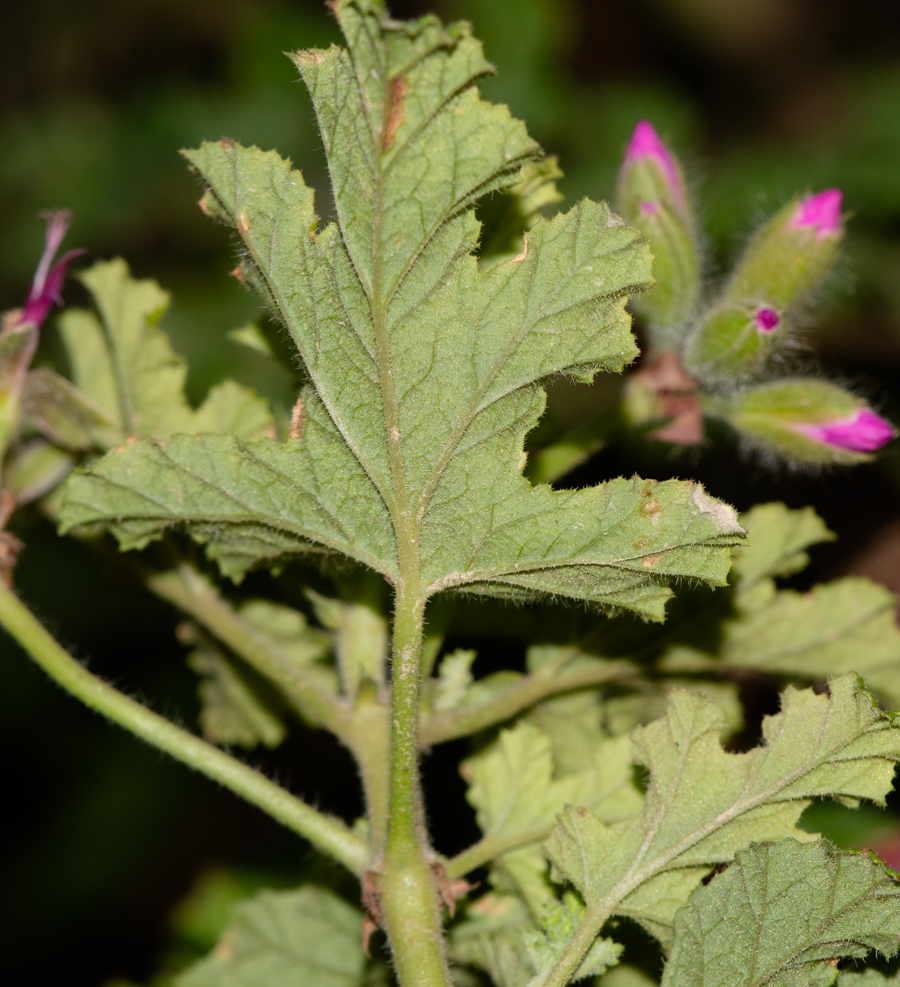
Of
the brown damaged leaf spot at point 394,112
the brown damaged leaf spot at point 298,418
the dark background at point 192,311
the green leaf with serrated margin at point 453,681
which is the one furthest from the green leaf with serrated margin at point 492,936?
the dark background at point 192,311

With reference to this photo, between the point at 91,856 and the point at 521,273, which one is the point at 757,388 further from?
the point at 91,856

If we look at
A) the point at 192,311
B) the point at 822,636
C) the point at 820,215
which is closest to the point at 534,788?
the point at 822,636

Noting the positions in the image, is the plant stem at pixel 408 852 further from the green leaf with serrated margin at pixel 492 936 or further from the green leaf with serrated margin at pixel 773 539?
the green leaf with serrated margin at pixel 773 539

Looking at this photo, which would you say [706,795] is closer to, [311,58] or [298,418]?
[298,418]

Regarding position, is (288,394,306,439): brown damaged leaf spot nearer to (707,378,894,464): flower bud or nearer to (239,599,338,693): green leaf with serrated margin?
(239,599,338,693): green leaf with serrated margin

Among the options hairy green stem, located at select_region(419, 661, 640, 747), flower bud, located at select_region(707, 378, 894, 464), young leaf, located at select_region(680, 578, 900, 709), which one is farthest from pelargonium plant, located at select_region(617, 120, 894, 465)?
hairy green stem, located at select_region(419, 661, 640, 747)
